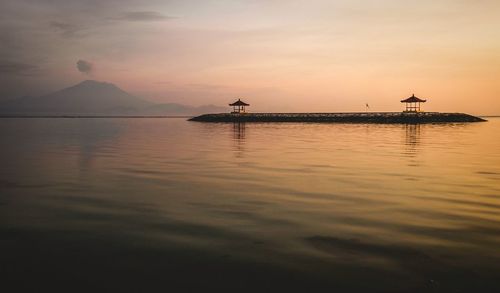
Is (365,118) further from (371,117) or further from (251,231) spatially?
(251,231)

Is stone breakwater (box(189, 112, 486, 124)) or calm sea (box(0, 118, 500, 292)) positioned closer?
calm sea (box(0, 118, 500, 292))

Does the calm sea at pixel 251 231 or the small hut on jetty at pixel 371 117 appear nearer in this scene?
Answer: the calm sea at pixel 251 231

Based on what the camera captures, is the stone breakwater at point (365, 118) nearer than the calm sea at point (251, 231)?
No

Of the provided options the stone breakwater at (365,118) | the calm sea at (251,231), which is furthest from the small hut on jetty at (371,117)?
the calm sea at (251,231)

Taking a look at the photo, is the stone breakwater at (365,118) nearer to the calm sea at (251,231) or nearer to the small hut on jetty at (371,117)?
the small hut on jetty at (371,117)

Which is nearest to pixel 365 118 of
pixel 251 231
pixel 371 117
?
pixel 371 117

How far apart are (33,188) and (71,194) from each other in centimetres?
212

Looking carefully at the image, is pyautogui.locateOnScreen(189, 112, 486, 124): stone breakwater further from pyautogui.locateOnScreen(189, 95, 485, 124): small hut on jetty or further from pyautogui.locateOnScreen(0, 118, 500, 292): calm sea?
pyautogui.locateOnScreen(0, 118, 500, 292): calm sea

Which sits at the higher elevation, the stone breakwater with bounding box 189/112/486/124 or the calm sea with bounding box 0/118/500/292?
the stone breakwater with bounding box 189/112/486/124

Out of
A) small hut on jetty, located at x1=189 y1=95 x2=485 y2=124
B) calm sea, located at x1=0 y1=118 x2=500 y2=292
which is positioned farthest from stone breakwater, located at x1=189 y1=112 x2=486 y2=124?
calm sea, located at x1=0 y1=118 x2=500 y2=292

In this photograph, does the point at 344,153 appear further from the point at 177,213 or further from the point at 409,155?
the point at 177,213

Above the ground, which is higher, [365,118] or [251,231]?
[365,118]

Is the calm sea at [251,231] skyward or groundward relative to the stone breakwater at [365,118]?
groundward

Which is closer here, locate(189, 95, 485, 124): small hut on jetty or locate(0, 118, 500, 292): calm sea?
locate(0, 118, 500, 292): calm sea
